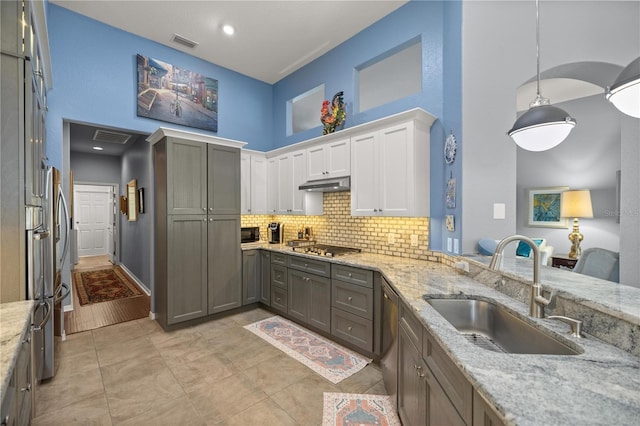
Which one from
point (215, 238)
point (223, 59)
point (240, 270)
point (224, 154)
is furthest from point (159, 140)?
point (240, 270)

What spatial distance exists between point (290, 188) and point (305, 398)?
2.71 metres

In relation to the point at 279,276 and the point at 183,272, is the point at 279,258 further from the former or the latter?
the point at 183,272

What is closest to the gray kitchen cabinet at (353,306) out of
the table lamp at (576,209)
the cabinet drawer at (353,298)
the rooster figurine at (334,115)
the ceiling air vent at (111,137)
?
the cabinet drawer at (353,298)

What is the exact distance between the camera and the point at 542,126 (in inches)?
75.6

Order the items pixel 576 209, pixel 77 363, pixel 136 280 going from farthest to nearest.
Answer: pixel 136 280
pixel 576 209
pixel 77 363

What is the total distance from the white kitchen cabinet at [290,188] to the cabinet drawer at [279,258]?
0.65 m

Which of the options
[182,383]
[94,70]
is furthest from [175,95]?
[182,383]

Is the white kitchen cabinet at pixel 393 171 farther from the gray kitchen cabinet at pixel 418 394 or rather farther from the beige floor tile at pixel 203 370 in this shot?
the beige floor tile at pixel 203 370

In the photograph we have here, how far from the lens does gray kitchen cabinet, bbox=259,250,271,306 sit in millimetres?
4062

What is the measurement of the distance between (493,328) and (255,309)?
3295mm

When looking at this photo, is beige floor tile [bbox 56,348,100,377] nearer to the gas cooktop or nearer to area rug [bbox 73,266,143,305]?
area rug [bbox 73,266,143,305]

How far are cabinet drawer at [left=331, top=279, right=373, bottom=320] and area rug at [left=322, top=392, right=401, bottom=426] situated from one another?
71 centimetres

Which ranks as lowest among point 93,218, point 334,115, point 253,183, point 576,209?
point 93,218

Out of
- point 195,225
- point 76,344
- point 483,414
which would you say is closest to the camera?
point 483,414
